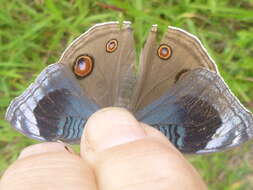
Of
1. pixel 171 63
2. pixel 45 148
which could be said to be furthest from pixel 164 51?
pixel 45 148

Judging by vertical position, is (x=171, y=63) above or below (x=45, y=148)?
above

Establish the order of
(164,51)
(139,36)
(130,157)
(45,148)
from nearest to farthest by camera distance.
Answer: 1. (130,157)
2. (45,148)
3. (164,51)
4. (139,36)

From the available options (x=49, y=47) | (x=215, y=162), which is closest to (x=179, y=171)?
(x=215, y=162)

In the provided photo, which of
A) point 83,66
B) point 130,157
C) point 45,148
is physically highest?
point 83,66

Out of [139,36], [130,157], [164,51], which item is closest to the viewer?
[130,157]

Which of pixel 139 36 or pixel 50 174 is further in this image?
pixel 139 36

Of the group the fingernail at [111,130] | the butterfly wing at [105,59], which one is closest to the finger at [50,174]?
the fingernail at [111,130]

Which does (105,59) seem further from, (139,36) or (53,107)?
(139,36)
